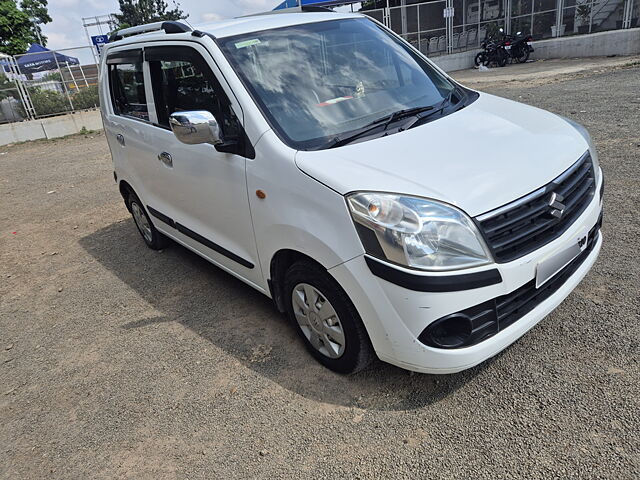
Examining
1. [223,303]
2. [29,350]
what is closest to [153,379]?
[223,303]

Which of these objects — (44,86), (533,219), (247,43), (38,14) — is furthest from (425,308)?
(38,14)

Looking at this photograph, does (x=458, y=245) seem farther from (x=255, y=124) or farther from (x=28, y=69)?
(x=28, y=69)

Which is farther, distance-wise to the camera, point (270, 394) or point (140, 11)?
point (140, 11)

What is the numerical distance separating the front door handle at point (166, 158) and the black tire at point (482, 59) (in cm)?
1823

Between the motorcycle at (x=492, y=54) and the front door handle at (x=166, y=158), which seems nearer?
the front door handle at (x=166, y=158)

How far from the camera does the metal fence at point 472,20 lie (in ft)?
63.1

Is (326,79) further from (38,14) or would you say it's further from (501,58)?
(38,14)

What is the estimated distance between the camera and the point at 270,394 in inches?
105

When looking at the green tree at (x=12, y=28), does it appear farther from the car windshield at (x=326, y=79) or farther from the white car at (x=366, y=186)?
the car windshield at (x=326, y=79)

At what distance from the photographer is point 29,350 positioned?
349cm

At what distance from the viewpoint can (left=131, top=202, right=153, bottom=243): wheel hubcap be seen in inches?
189

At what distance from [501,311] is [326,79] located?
5.63ft

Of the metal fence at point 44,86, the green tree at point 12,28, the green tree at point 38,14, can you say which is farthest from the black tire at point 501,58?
the green tree at point 38,14

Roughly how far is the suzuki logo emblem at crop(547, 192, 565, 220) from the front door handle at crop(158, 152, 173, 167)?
2.56 m
